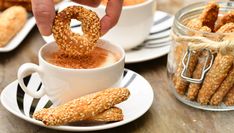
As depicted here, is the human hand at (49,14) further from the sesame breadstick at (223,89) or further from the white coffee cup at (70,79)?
the sesame breadstick at (223,89)

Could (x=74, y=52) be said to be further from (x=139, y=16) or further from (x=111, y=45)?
(x=139, y=16)

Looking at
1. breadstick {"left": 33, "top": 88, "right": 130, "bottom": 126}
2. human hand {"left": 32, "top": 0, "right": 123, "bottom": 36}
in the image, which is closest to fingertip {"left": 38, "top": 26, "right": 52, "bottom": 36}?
human hand {"left": 32, "top": 0, "right": 123, "bottom": 36}

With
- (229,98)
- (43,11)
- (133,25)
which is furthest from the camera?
(133,25)

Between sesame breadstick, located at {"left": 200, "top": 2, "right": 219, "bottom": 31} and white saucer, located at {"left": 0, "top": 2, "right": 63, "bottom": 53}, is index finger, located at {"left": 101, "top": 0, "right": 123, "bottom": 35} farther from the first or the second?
white saucer, located at {"left": 0, "top": 2, "right": 63, "bottom": 53}

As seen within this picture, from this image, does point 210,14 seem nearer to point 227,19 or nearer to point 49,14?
point 227,19

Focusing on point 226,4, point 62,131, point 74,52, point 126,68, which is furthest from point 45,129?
point 226,4

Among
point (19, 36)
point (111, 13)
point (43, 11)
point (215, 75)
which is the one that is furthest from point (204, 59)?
point (19, 36)
